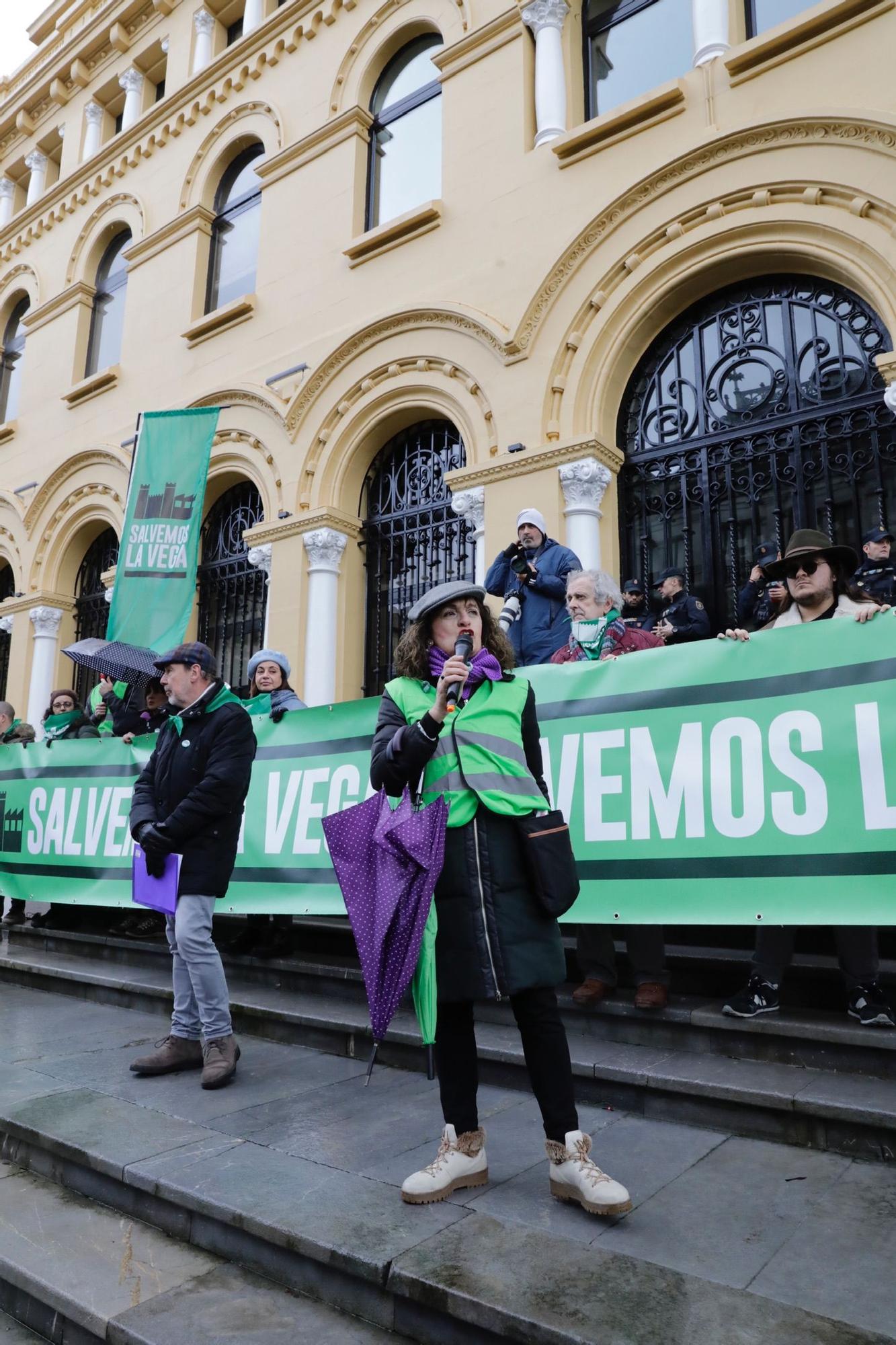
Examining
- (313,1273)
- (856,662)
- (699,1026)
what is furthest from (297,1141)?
(856,662)

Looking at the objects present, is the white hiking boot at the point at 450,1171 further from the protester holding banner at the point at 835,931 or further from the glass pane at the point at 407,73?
the glass pane at the point at 407,73

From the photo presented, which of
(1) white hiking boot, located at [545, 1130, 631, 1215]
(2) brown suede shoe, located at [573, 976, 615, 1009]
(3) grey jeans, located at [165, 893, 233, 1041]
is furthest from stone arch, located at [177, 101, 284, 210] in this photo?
(1) white hiking boot, located at [545, 1130, 631, 1215]

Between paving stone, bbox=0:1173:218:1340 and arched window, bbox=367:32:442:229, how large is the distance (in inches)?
387

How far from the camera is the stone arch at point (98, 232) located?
539 inches

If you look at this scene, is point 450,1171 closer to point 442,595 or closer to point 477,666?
point 477,666

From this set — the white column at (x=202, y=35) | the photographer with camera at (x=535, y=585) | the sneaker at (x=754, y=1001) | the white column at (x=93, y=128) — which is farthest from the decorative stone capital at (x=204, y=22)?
the sneaker at (x=754, y=1001)

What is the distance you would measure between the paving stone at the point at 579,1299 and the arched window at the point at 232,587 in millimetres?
8739

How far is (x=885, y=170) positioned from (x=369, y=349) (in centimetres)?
512

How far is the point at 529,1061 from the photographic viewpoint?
111 inches

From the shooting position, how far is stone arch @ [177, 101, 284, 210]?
1159 centimetres

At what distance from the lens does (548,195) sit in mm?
8414

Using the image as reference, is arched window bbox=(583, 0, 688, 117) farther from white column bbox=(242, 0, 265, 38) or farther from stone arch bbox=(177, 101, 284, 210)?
white column bbox=(242, 0, 265, 38)

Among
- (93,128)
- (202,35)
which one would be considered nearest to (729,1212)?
(202,35)

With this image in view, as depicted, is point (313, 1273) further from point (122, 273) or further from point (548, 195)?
point (122, 273)
